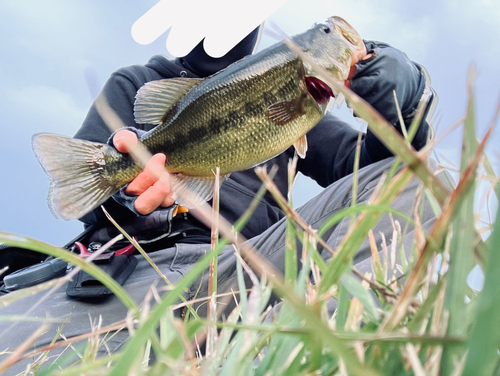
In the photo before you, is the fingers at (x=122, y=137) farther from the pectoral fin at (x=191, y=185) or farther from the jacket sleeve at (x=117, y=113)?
the jacket sleeve at (x=117, y=113)

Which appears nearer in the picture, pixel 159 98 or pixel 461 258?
pixel 461 258

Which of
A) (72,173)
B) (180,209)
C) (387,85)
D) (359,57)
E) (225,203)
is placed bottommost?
(225,203)

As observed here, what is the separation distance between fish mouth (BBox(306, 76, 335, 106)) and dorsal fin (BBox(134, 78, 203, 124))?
0.38m

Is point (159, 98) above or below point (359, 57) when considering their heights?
above

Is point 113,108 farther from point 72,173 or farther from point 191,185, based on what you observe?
point 191,185

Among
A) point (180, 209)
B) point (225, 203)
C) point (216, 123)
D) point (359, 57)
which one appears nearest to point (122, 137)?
point (216, 123)

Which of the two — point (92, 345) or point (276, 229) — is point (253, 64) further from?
point (92, 345)

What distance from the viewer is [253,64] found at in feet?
3.61

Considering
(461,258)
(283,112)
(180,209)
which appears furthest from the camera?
(180,209)

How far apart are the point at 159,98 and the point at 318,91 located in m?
0.51

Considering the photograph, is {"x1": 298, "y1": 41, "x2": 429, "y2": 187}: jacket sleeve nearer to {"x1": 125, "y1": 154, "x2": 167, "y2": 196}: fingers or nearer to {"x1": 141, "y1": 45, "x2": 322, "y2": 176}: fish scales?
{"x1": 141, "y1": 45, "x2": 322, "y2": 176}: fish scales

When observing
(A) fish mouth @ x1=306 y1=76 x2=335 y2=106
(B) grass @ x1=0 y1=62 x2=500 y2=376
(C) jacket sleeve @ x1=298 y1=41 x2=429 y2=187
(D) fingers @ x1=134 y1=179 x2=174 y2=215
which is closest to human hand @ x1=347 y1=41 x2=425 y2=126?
(C) jacket sleeve @ x1=298 y1=41 x2=429 y2=187

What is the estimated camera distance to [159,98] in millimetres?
1168

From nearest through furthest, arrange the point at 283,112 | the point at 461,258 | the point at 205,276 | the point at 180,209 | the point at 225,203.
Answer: the point at 461,258
the point at 283,112
the point at 205,276
the point at 180,209
the point at 225,203
